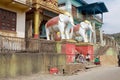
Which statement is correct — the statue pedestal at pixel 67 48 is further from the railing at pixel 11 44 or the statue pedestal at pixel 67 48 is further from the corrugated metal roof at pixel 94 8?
the corrugated metal roof at pixel 94 8

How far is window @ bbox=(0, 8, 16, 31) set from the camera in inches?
803

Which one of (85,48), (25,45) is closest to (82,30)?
(85,48)

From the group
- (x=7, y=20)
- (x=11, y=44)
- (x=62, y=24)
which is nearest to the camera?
(x=11, y=44)

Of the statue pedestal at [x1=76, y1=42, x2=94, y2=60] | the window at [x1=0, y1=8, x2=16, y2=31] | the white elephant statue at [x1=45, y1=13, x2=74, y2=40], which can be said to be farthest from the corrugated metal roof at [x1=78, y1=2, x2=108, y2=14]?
the window at [x1=0, y1=8, x2=16, y2=31]

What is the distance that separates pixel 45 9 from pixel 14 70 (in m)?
12.4

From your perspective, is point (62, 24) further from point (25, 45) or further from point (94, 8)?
point (94, 8)

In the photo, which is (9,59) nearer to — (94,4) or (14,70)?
(14,70)

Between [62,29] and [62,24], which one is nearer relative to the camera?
[62,29]

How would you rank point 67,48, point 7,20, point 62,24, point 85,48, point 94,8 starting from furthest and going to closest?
1. point 94,8
2. point 85,48
3. point 62,24
4. point 7,20
5. point 67,48

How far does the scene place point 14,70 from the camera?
15.0 metres

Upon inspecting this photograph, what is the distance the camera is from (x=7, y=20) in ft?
68.3

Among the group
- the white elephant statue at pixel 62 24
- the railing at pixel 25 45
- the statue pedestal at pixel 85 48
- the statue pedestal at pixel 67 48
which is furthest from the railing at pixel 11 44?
the statue pedestal at pixel 85 48

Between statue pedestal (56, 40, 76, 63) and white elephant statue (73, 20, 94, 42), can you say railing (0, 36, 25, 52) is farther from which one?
white elephant statue (73, 20, 94, 42)

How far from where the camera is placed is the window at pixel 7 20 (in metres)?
20.4
